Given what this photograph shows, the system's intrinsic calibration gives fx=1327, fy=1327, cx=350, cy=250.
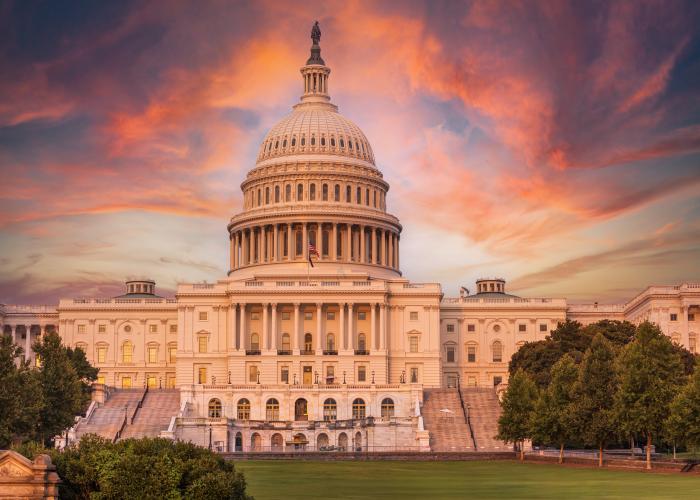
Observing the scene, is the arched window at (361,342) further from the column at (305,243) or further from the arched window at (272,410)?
the arched window at (272,410)

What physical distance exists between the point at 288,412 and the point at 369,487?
82.7m

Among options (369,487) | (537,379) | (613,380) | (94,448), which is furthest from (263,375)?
(94,448)

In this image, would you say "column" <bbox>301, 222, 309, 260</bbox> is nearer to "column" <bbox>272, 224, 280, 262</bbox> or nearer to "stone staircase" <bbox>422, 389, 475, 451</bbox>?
"column" <bbox>272, 224, 280, 262</bbox>

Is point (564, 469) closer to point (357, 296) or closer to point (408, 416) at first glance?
point (408, 416)

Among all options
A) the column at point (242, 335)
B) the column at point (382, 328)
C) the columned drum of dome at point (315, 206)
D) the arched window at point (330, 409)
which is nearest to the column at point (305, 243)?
the columned drum of dome at point (315, 206)

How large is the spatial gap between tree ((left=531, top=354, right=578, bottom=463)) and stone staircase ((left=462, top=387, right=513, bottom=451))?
18.9m

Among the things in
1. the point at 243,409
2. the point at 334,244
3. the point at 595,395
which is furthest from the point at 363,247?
the point at 595,395

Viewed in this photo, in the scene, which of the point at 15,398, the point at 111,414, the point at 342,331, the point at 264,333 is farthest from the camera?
the point at 342,331

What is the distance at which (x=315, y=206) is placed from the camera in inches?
7352

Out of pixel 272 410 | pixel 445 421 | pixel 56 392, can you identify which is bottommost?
pixel 445 421

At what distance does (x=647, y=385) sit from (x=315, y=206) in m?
101

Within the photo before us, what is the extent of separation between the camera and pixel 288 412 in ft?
487

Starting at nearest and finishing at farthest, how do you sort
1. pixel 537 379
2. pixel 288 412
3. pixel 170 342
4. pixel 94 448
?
pixel 94 448 → pixel 537 379 → pixel 288 412 → pixel 170 342

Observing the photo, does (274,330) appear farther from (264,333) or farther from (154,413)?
(154,413)
